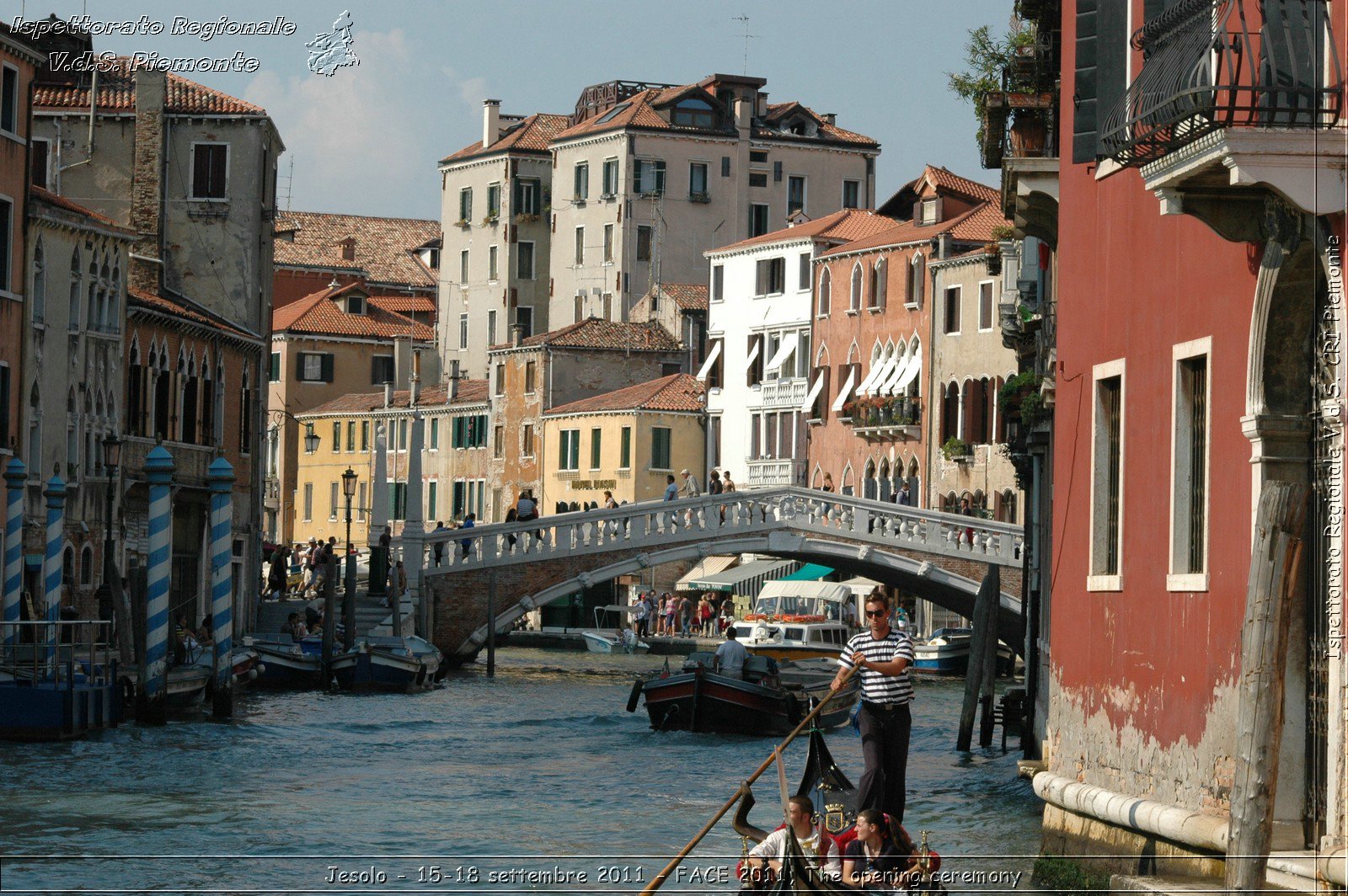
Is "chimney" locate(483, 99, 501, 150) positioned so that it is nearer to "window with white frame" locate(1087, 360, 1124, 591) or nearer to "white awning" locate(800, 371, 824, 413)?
"white awning" locate(800, 371, 824, 413)

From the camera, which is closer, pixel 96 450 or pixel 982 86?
pixel 982 86

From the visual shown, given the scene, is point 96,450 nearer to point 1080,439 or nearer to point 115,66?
point 115,66

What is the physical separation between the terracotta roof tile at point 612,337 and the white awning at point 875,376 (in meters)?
8.74

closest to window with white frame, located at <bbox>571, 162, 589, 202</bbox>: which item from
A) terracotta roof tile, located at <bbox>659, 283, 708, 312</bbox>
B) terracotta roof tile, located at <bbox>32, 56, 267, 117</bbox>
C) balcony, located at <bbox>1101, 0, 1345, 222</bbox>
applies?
terracotta roof tile, located at <bbox>659, 283, 708, 312</bbox>

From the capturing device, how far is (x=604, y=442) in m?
50.0

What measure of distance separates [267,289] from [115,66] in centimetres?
411

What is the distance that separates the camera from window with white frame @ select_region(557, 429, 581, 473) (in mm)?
51062

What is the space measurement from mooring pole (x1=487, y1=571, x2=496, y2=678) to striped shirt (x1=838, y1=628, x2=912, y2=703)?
69.3 feet

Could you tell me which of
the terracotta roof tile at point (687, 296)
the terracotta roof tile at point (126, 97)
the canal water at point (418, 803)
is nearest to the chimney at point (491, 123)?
the terracotta roof tile at point (687, 296)

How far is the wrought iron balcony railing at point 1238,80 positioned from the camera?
764cm

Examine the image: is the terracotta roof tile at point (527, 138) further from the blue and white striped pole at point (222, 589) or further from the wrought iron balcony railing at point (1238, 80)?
the wrought iron balcony railing at point (1238, 80)

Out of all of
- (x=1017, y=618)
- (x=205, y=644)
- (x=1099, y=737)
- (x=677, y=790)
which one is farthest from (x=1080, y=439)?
(x=1017, y=618)

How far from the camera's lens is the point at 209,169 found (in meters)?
32.7

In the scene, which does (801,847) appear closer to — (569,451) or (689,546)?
(689,546)
